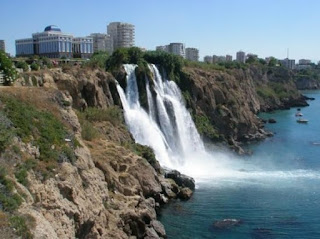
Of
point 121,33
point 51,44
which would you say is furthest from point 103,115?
point 121,33

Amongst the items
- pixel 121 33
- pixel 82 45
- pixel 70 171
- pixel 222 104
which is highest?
pixel 121 33

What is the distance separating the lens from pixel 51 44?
100000 mm

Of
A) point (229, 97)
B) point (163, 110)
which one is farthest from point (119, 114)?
point (229, 97)

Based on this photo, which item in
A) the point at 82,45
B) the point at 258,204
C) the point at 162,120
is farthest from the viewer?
the point at 82,45

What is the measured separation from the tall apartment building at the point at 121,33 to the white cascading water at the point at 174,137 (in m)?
107

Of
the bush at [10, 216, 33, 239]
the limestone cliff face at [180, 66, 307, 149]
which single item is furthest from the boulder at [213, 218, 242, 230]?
the limestone cliff face at [180, 66, 307, 149]

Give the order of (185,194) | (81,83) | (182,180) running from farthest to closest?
(81,83) < (182,180) < (185,194)

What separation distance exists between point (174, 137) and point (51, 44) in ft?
201

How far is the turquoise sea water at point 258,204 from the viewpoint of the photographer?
27.7m

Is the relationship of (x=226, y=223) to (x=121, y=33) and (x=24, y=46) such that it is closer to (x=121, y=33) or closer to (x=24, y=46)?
(x=24, y=46)

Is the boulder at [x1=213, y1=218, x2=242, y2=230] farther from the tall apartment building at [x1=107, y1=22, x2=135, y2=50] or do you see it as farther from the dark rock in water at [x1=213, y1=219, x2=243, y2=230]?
the tall apartment building at [x1=107, y1=22, x2=135, y2=50]

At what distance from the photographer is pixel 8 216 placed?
640 inches

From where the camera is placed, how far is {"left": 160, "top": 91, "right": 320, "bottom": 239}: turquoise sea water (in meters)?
27.7

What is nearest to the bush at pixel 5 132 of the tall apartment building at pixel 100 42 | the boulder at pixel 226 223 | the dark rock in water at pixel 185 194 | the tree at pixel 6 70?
the tree at pixel 6 70
